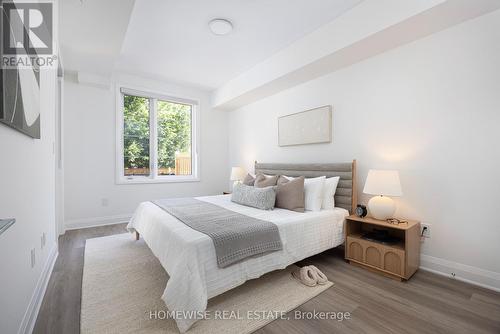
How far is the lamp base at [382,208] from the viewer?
93.9 inches

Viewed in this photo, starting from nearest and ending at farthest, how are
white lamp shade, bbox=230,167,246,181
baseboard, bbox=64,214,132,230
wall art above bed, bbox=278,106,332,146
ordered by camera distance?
wall art above bed, bbox=278,106,332,146
baseboard, bbox=64,214,132,230
white lamp shade, bbox=230,167,246,181

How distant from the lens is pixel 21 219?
1488 millimetres

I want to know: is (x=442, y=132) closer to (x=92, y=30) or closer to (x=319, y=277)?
(x=319, y=277)

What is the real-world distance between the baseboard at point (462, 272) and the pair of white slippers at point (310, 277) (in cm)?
115

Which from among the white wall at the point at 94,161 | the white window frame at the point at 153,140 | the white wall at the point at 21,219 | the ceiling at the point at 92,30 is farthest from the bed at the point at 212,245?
the ceiling at the point at 92,30

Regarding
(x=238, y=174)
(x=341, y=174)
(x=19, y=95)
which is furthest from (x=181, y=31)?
(x=341, y=174)

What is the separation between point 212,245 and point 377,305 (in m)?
1.39

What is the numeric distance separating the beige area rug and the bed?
170 mm

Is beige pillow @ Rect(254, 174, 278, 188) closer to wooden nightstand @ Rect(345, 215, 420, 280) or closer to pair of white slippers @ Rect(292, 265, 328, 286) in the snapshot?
wooden nightstand @ Rect(345, 215, 420, 280)

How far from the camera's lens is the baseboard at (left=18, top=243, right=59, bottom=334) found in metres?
1.47

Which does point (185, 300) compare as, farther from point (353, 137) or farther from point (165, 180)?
point (165, 180)

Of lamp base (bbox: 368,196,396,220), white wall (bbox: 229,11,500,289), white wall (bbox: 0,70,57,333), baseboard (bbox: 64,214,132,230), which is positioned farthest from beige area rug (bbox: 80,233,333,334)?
baseboard (bbox: 64,214,132,230)

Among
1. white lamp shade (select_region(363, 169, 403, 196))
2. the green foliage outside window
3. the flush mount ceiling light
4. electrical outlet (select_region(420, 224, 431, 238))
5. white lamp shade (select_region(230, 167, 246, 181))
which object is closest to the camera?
white lamp shade (select_region(363, 169, 403, 196))

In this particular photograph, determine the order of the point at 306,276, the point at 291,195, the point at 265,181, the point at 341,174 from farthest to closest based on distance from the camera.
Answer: the point at 265,181 → the point at 341,174 → the point at 291,195 → the point at 306,276
